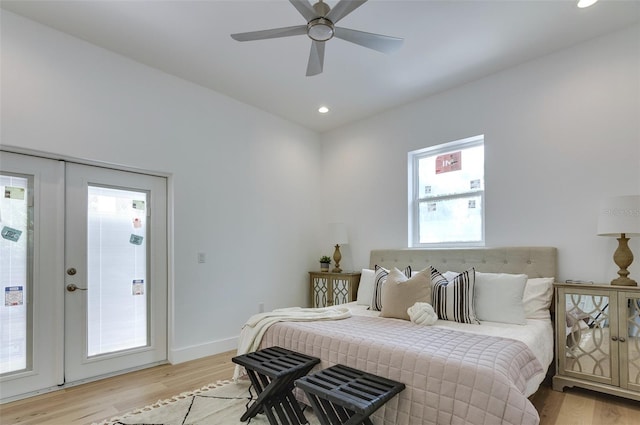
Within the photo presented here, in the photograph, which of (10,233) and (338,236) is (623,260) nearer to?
(338,236)

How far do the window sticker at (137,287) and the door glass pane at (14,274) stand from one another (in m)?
0.80

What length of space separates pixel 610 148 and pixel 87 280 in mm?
4569

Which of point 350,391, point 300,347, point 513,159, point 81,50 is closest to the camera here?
point 350,391

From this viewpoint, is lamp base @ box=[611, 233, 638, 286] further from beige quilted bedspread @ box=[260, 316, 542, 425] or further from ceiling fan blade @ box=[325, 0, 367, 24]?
ceiling fan blade @ box=[325, 0, 367, 24]

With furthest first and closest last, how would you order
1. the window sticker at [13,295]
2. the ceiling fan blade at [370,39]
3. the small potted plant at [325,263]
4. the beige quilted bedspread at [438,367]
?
1. the small potted plant at [325,263]
2. the window sticker at [13,295]
3. the ceiling fan blade at [370,39]
4. the beige quilted bedspread at [438,367]

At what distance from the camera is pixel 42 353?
2.77 metres

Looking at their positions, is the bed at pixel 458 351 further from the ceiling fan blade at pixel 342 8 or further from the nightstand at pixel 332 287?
the ceiling fan blade at pixel 342 8

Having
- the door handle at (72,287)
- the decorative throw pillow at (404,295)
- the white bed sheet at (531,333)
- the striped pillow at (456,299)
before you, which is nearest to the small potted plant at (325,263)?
the decorative throw pillow at (404,295)

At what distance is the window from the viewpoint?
12.1ft

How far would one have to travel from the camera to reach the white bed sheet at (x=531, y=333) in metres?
2.29

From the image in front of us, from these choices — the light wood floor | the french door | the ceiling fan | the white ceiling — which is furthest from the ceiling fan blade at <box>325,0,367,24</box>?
the light wood floor

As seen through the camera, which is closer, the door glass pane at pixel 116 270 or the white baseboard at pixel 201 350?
the door glass pane at pixel 116 270

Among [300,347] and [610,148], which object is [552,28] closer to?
[610,148]

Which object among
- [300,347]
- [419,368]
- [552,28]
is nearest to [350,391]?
[419,368]
